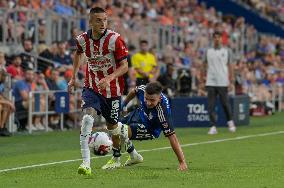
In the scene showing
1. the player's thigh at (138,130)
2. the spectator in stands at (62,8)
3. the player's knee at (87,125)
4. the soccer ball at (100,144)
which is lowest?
the soccer ball at (100,144)

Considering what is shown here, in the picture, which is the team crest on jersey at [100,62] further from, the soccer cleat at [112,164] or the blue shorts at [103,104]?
the soccer cleat at [112,164]

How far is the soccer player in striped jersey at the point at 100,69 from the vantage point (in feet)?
42.7

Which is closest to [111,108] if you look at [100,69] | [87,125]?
[100,69]

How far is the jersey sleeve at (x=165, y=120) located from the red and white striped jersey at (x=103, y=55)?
699 millimetres

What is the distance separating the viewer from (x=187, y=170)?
13383 millimetres

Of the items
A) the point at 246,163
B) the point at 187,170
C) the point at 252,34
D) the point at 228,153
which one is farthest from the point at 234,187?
the point at 252,34

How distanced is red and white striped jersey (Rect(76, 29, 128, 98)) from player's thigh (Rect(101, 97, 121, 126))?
3.2 inches

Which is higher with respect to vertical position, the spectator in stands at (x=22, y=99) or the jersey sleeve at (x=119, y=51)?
the jersey sleeve at (x=119, y=51)

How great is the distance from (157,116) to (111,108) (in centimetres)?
78

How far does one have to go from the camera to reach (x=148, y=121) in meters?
14.4

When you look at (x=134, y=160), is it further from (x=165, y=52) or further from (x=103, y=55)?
(x=165, y=52)

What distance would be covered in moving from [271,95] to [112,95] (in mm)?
19792

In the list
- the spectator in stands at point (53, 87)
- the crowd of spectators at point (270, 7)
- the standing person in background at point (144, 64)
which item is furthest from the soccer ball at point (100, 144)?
the crowd of spectators at point (270, 7)

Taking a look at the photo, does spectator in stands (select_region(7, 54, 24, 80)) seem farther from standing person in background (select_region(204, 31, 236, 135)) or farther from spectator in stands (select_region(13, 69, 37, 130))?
standing person in background (select_region(204, 31, 236, 135))
